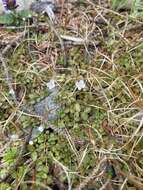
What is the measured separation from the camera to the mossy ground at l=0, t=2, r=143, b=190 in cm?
166

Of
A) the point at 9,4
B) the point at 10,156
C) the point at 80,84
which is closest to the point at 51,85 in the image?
the point at 80,84

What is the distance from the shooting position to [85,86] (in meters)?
1.89

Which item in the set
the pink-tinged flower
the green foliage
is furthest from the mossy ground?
the pink-tinged flower

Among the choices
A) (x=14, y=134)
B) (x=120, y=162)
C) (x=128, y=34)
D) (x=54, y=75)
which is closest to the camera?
(x=120, y=162)

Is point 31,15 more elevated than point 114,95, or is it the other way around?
point 31,15

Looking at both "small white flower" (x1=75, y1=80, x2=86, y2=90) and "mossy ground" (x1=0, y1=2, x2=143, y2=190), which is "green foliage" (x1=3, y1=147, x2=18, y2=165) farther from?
"small white flower" (x1=75, y1=80, x2=86, y2=90)

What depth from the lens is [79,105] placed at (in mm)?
1835

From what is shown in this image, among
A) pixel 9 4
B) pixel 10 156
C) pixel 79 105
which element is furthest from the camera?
pixel 9 4

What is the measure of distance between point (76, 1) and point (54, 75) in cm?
48

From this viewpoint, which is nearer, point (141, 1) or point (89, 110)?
point (89, 110)

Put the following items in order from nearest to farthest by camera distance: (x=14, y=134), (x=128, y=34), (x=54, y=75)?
(x=14, y=134) < (x=54, y=75) < (x=128, y=34)

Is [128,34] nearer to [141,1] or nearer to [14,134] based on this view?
[141,1]

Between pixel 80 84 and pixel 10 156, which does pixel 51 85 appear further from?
pixel 10 156

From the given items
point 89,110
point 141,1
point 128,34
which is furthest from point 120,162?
point 141,1
